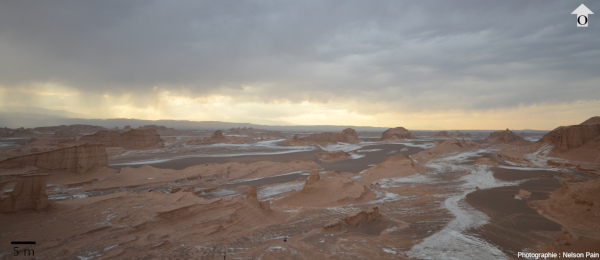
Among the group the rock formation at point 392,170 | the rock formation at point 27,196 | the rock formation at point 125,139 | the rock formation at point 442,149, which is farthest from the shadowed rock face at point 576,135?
the rock formation at point 125,139

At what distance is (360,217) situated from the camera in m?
10.8

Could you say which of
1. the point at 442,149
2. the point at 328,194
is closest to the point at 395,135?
the point at 442,149

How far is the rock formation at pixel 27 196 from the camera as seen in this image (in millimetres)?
9133

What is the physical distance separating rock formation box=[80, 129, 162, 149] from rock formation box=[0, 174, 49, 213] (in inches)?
1711

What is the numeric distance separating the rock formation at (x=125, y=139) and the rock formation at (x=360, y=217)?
48.6 metres

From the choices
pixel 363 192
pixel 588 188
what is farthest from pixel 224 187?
pixel 588 188

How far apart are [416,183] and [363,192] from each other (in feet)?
23.3

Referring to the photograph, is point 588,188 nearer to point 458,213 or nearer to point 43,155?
point 458,213

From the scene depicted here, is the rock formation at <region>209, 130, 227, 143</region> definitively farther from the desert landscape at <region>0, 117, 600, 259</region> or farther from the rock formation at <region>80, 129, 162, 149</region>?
the desert landscape at <region>0, 117, 600, 259</region>

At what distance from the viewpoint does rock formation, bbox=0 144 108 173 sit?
1866cm

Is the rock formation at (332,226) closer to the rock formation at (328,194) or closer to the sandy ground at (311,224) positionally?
the sandy ground at (311,224)

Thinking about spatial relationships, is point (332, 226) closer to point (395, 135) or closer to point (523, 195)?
point (523, 195)

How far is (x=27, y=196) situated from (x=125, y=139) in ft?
148

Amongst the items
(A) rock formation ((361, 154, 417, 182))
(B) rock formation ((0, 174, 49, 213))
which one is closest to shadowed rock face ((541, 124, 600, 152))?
(A) rock formation ((361, 154, 417, 182))
